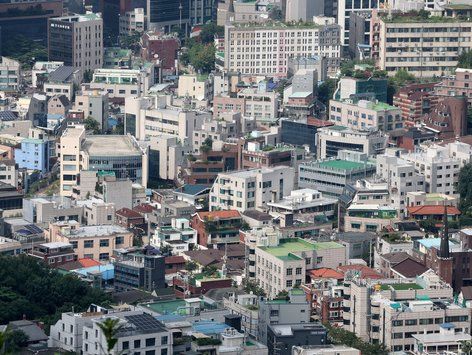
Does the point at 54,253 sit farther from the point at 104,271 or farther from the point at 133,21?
the point at 133,21

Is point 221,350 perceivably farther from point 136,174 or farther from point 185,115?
point 185,115

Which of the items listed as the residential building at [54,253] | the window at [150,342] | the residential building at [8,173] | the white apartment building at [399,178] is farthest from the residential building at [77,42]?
the window at [150,342]

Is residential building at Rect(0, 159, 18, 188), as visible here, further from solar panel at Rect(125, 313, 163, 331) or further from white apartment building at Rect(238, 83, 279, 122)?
solar panel at Rect(125, 313, 163, 331)

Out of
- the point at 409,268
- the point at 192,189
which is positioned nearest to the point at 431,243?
the point at 409,268

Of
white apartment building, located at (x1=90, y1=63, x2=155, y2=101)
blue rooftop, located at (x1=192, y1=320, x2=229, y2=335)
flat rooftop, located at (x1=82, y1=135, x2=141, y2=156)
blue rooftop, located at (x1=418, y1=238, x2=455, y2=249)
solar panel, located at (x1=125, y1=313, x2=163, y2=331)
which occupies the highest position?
white apartment building, located at (x1=90, y1=63, x2=155, y2=101)

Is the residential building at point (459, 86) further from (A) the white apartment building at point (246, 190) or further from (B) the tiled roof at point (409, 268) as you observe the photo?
(B) the tiled roof at point (409, 268)

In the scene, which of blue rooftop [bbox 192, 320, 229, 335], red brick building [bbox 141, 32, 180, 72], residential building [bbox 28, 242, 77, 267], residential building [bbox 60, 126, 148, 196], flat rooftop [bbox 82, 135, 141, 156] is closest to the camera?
→ blue rooftop [bbox 192, 320, 229, 335]

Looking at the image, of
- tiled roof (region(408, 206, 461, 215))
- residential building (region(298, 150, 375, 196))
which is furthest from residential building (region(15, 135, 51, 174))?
tiled roof (region(408, 206, 461, 215))
